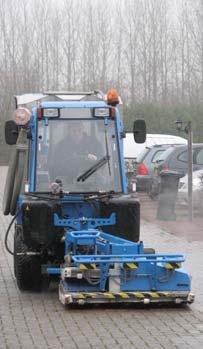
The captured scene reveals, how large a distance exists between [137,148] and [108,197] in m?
19.3

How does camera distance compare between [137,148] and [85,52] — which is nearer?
[137,148]

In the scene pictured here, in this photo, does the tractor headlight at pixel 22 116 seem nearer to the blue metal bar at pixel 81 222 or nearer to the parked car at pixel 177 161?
the blue metal bar at pixel 81 222

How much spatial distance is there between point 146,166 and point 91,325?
15.4 metres

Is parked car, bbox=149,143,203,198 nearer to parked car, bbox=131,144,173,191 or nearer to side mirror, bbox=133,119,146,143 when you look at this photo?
parked car, bbox=131,144,173,191

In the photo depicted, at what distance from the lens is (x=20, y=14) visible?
175ft

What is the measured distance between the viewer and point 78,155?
9.90 m

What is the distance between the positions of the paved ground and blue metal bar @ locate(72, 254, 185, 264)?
55cm

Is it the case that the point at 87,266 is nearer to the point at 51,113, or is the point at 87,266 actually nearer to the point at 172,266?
the point at 172,266

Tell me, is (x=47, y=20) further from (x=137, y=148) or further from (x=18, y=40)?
(x=137, y=148)

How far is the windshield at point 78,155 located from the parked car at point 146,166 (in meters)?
12.8

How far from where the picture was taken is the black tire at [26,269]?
376 inches

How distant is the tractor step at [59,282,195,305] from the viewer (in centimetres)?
853

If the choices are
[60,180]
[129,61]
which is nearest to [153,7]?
[129,61]

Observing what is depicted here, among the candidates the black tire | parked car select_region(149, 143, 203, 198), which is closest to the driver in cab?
the black tire
